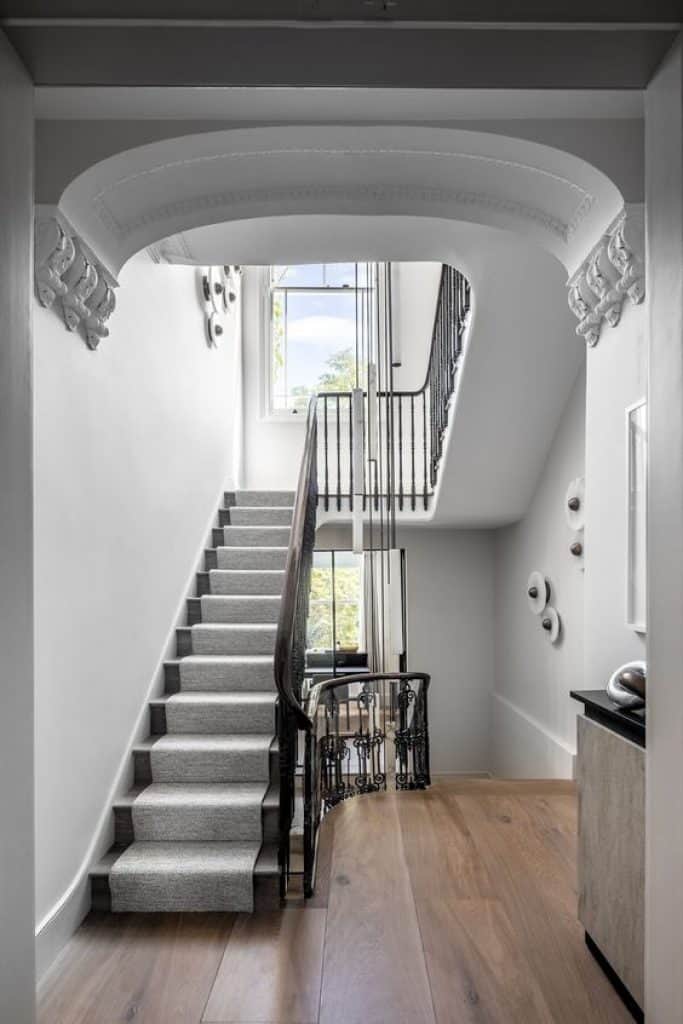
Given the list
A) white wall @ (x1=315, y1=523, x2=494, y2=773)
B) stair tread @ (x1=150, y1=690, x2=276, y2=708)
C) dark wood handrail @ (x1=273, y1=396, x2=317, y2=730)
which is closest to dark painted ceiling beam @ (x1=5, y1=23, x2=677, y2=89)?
dark wood handrail @ (x1=273, y1=396, x2=317, y2=730)

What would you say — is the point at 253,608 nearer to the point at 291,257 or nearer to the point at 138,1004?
the point at 291,257

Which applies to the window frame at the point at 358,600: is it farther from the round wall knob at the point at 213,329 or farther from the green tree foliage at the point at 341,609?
the round wall knob at the point at 213,329

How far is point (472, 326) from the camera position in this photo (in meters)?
4.43

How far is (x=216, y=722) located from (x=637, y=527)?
2454 mm

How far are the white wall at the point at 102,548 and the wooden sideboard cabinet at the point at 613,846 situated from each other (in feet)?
5.99

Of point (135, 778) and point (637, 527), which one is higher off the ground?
point (637, 527)

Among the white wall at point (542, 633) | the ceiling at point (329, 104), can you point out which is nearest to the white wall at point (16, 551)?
the ceiling at point (329, 104)

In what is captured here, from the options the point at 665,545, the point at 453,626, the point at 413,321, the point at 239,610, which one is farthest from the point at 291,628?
the point at 413,321

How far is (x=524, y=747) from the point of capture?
648cm

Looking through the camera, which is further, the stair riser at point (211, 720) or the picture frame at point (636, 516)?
the stair riser at point (211, 720)

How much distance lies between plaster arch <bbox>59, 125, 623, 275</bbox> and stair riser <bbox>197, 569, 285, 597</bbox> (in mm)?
2743

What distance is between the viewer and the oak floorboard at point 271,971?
232 cm

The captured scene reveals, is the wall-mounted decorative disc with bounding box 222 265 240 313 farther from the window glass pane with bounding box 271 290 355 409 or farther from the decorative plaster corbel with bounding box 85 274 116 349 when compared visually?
the decorative plaster corbel with bounding box 85 274 116 349

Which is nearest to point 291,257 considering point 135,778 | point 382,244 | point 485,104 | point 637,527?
point 382,244
